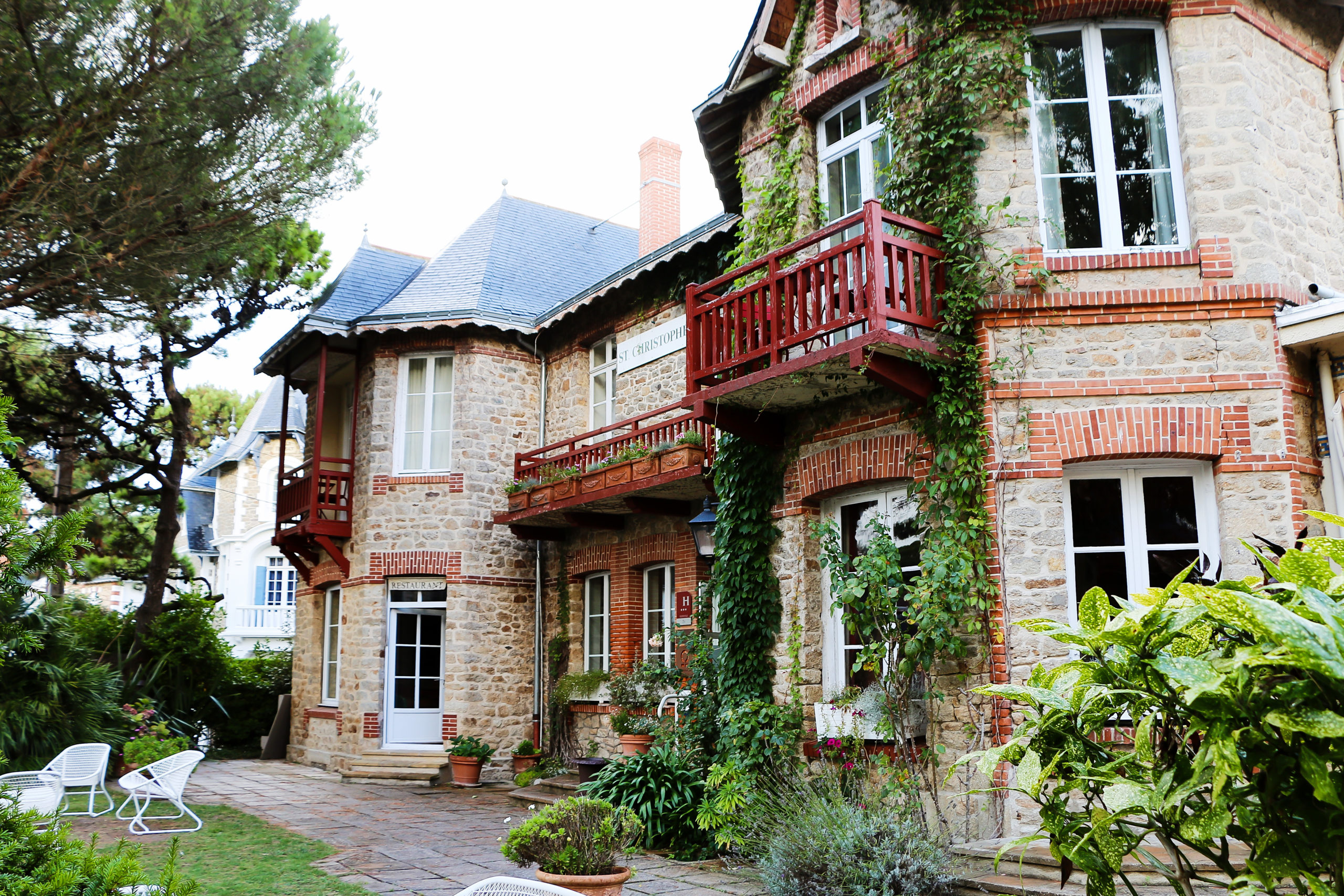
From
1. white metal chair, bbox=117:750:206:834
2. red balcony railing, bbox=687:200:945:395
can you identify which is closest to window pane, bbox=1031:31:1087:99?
red balcony railing, bbox=687:200:945:395

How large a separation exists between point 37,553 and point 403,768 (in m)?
10.0

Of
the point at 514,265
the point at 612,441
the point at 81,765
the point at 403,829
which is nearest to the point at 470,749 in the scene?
the point at 403,829

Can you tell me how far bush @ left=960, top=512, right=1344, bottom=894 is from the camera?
6.40ft

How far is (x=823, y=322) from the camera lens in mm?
A: 7777

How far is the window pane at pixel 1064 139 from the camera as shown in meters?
7.88

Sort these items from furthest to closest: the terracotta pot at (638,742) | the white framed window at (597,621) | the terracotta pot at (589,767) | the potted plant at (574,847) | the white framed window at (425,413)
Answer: the white framed window at (425,413) → the white framed window at (597,621) → the terracotta pot at (638,742) → the terracotta pot at (589,767) → the potted plant at (574,847)

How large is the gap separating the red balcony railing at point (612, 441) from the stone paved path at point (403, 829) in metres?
4.05

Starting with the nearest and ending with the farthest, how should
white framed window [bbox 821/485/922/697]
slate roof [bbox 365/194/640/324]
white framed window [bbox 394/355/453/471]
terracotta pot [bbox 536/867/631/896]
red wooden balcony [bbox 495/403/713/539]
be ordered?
terracotta pot [bbox 536/867/631/896] < white framed window [bbox 821/485/922/697] < red wooden balcony [bbox 495/403/713/539] < white framed window [bbox 394/355/453/471] < slate roof [bbox 365/194/640/324]

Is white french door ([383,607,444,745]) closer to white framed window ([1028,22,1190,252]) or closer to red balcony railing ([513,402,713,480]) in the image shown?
red balcony railing ([513,402,713,480])

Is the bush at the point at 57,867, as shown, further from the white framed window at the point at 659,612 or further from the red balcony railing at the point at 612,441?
the white framed window at the point at 659,612

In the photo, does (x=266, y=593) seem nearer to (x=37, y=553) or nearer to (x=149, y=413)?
(x=149, y=413)

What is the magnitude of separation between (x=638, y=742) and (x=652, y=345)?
15.6 feet

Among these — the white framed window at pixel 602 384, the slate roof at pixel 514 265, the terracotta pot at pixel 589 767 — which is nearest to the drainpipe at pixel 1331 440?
the terracotta pot at pixel 589 767

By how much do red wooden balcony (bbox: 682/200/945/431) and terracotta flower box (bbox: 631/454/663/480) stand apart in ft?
7.85
